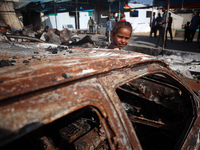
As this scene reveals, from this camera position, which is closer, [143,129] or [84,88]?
[84,88]

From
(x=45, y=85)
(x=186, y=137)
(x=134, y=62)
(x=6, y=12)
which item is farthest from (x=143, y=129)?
(x=6, y=12)

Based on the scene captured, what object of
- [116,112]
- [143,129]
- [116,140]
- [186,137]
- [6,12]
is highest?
[6,12]

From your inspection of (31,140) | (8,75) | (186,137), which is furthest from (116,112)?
(31,140)

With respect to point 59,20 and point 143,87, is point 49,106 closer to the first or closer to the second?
point 143,87

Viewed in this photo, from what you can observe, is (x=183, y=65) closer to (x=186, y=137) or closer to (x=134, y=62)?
(x=186, y=137)

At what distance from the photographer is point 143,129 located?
2039 mm

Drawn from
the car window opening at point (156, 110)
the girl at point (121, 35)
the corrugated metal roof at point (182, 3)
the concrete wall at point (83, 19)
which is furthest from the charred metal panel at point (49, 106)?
the concrete wall at point (83, 19)

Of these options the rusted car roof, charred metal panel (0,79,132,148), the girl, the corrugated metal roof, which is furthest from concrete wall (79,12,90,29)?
charred metal panel (0,79,132,148)

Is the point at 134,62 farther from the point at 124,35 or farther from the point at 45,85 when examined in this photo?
the point at 124,35

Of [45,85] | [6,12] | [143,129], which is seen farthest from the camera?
[6,12]

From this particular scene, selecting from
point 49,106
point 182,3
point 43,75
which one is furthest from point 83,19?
point 49,106

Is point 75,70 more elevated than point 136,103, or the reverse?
point 75,70

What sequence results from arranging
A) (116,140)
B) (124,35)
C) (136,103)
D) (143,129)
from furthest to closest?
1. (124,35)
2. (136,103)
3. (143,129)
4. (116,140)

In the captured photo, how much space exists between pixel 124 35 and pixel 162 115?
5.41ft
